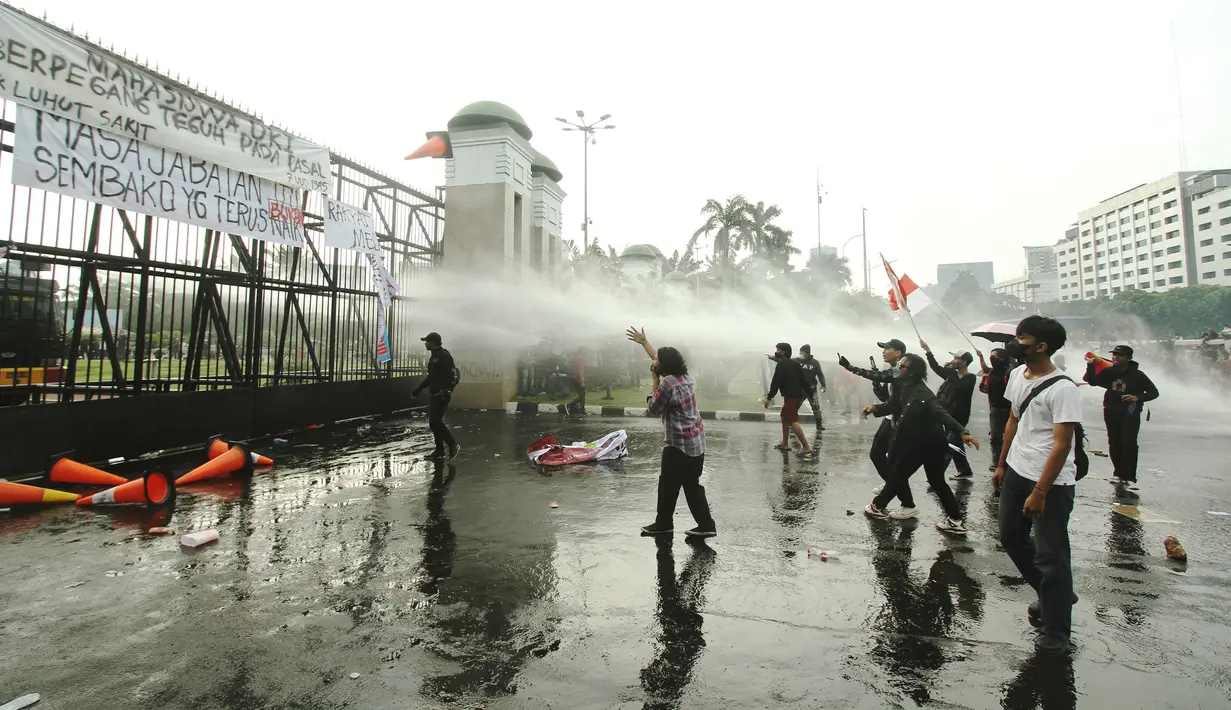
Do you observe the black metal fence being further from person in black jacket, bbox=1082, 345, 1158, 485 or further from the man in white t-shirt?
person in black jacket, bbox=1082, 345, 1158, 485

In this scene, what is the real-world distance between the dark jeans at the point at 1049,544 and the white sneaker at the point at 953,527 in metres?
1.80

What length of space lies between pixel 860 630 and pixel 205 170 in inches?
397

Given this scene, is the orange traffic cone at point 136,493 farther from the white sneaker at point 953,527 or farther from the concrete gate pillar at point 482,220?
the concrete gate pillar at point 482,220

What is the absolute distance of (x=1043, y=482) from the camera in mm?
3295

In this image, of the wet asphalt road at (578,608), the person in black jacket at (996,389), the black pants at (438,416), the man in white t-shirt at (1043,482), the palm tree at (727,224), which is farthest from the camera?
the palm tree at (727,224)

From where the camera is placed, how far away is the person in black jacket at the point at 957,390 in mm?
7668

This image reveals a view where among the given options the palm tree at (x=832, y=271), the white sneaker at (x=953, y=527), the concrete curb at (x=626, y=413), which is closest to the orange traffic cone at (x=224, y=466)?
the concrete curb at (x=626, y=413)

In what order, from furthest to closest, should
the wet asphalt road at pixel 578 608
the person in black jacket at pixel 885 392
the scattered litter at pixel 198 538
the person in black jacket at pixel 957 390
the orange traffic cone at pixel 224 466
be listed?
the person in black jacket at pixel 957 390
the orange traffic cone at pixel 224 466
the person in black jacket at pixel 885 392
the scattered litter at pixel 198 538
the wet asphalt road at pixel 578 608

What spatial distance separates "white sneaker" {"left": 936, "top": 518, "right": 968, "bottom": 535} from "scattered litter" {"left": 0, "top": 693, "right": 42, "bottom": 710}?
608 centimetres

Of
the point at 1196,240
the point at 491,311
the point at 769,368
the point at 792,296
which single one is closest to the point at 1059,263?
the point at 1196,240

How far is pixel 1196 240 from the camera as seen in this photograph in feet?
267

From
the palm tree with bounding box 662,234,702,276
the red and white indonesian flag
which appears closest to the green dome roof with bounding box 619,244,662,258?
the palm tree with bounding box 662,234,702,276

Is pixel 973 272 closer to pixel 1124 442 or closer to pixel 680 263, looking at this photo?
pixel 680 263

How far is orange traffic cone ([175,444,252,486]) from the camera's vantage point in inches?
279
